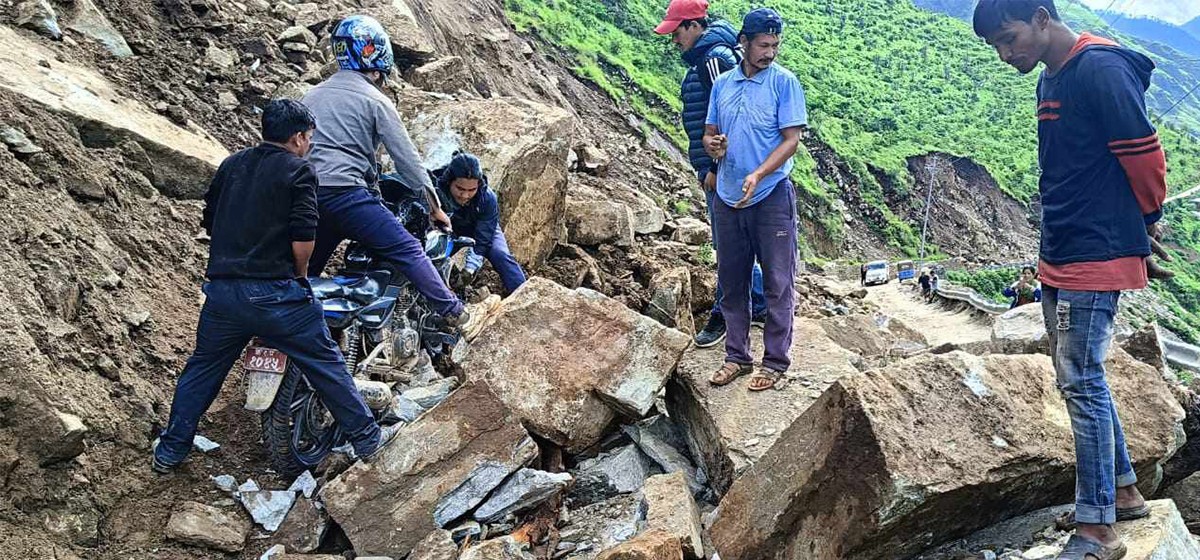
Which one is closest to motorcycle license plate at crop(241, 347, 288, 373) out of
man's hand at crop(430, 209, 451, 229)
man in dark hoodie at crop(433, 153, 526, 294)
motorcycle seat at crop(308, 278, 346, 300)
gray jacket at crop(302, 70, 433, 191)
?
motorcycle seat at crop(308, 278, 346, 300)

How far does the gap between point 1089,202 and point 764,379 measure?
1906mm

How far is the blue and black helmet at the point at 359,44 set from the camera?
4.61 metres

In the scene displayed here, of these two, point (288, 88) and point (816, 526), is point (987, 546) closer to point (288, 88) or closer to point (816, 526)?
point (816, 526)

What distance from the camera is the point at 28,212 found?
427 cm

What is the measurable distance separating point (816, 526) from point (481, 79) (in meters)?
11.0

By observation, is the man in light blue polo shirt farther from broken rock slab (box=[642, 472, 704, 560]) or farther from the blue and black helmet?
the blue and black helmet

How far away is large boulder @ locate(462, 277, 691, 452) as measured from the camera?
13.7ft

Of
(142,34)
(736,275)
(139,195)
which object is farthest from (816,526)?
(142,34)

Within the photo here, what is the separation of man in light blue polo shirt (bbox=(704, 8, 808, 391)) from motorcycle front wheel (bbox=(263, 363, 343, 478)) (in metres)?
2.05

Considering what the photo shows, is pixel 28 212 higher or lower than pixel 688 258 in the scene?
higher

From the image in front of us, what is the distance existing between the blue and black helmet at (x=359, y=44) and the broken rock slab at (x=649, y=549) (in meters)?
3.09

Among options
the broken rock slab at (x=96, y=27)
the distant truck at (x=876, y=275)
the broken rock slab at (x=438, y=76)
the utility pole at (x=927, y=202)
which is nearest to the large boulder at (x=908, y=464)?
the broken rock slab at (x=96, y=27)

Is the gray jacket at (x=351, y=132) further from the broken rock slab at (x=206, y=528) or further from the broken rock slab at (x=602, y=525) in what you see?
the broken rock slab at (x=602, y=525)

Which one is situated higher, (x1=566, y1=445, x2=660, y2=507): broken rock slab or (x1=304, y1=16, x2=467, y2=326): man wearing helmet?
(x1=304, y1=16, x2=467, y2=326): man wearing helmet
